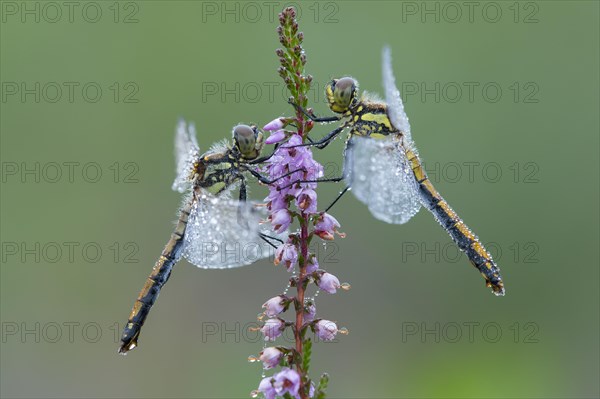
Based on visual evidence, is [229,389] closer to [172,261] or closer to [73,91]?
[172,261]

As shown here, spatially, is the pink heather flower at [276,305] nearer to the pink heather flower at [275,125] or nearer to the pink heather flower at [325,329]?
the pink heather flower at [325,329]

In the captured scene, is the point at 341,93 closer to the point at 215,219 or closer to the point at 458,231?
the point at 215,219

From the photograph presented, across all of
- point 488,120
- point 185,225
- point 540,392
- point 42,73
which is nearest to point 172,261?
point 185,225

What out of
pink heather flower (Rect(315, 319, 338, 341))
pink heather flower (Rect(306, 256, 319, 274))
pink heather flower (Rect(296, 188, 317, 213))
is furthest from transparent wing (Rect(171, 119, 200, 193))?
pink heather flower (Rect(315, 319, 338, 341))

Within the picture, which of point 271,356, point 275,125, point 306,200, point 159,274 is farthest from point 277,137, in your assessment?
point 159,274

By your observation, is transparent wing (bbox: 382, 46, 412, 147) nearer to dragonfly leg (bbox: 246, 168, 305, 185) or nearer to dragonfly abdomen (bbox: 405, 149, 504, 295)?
dragonfly abdomen (bbox: 405, 149, 504, 295)
